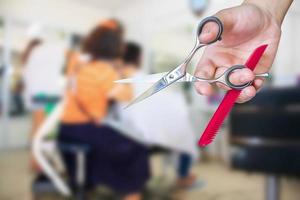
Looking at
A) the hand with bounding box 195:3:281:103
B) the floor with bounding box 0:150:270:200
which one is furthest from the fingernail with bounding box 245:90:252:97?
the floor with bounding box 0:150:270:200

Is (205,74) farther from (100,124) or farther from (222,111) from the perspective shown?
(100,124)

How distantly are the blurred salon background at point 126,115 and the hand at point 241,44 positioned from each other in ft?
1.28

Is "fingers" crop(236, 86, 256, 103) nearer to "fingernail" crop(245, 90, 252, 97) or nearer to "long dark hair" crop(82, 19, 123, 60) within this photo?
"fingernail" crop(245, 90, 252, 97)

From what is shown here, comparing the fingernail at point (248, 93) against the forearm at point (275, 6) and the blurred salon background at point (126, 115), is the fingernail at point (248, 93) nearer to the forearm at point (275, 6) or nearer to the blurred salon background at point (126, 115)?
the forearm at point (275, 6)

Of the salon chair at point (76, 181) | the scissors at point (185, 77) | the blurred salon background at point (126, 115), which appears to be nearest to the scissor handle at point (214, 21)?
the scissors at point (185, 77)

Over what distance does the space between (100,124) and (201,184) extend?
537 mm

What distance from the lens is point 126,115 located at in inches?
32.5

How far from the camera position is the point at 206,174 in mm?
1156

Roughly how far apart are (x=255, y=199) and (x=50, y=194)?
71 centimetres

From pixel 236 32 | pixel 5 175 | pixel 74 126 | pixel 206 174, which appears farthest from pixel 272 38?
pixel 5 175

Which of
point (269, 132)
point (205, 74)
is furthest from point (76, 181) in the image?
point (205, 74)

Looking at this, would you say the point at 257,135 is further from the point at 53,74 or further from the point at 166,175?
the point at 53,74

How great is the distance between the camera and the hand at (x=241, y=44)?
0.19 m

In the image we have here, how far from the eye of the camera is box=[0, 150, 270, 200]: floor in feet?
3.31
